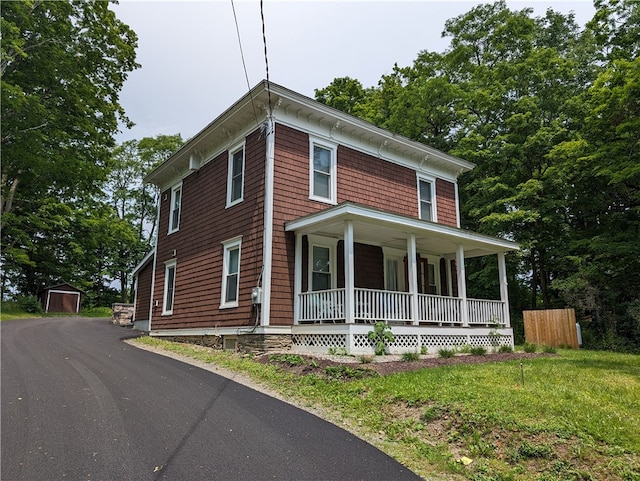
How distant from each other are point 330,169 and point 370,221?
2.94 metres

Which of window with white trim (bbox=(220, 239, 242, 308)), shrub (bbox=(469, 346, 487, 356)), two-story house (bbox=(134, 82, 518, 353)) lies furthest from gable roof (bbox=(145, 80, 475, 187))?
shrub (bbox=(469, 346, 487, 356))

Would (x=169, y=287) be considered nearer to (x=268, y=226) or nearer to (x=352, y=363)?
(x=268, y=226)

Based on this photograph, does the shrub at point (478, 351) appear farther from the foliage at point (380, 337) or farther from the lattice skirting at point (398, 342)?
the foliage at point (380, 337)

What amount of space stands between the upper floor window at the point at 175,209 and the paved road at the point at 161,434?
8.09 meters

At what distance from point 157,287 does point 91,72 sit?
8.24 metres

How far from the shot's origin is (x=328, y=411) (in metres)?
6.12

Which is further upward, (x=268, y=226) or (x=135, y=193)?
(x=135, y=193)

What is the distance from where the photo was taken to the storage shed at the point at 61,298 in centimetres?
3147

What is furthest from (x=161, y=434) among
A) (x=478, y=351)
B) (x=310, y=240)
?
(x=478, y=351)

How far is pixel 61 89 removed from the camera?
14.8 metres

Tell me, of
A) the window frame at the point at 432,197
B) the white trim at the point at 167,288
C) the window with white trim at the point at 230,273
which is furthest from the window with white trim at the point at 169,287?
the window frame at the point at 432,197

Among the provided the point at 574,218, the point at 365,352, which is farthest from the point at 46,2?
the point at 574,218

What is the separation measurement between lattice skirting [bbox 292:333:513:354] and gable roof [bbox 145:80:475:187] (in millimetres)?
5658

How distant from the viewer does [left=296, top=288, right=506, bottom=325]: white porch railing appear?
1005 cm
